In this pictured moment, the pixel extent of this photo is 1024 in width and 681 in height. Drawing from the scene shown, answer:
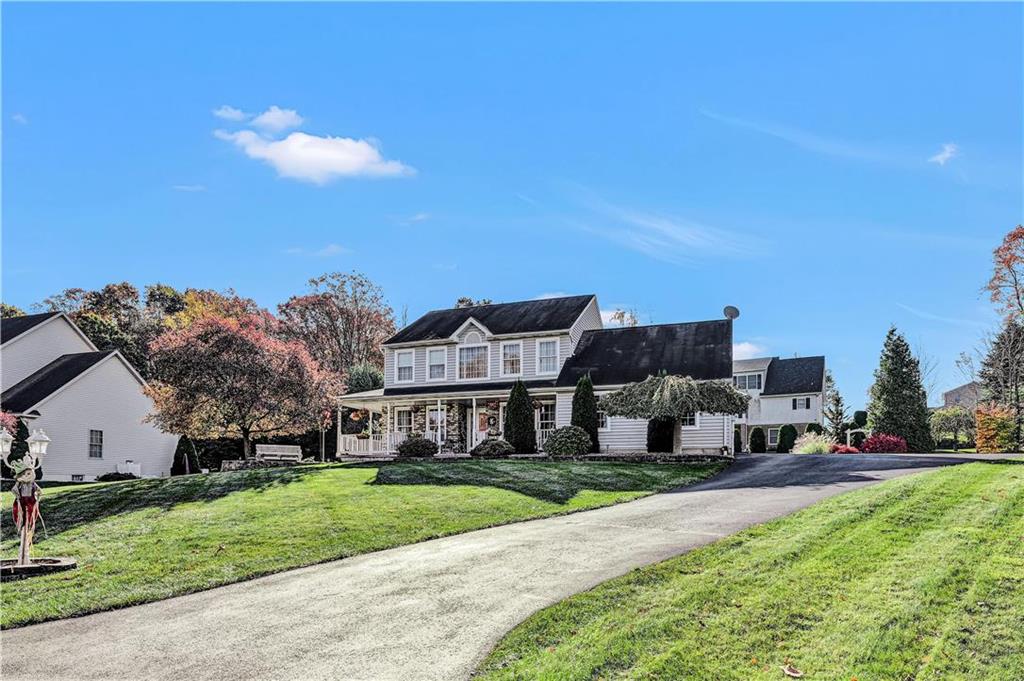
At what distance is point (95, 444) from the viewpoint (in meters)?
36.2

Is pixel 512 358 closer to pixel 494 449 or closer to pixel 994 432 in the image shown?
pixel 494 449

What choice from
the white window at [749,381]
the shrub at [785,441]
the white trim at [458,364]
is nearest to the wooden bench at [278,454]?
the white trim at [458,364]

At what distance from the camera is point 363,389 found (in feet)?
152

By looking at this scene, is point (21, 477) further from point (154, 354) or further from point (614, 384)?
point (614, 384)

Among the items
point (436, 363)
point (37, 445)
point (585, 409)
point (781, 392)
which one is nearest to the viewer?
point (37, 445)

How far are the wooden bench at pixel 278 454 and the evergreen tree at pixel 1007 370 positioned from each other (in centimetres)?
3133

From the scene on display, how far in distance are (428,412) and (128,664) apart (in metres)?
27.6

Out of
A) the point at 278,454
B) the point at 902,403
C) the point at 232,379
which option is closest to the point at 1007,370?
the point at 902,403

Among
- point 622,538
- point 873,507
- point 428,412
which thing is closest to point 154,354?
point 428,412

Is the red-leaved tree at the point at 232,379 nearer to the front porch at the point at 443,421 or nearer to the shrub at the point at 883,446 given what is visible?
the front porch at the point at 443,421

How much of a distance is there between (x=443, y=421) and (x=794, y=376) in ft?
90.6

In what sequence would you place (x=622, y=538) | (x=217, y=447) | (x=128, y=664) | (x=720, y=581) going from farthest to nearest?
(x=217, y=447), (x=622, y=538), (x=720, y=581), (x=128, y=664)

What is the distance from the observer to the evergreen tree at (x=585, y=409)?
1219 inches

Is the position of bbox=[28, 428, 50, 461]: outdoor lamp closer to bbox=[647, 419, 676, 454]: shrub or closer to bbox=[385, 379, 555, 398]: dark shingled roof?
bbox=[647, 419, 676, 454]: shrub
